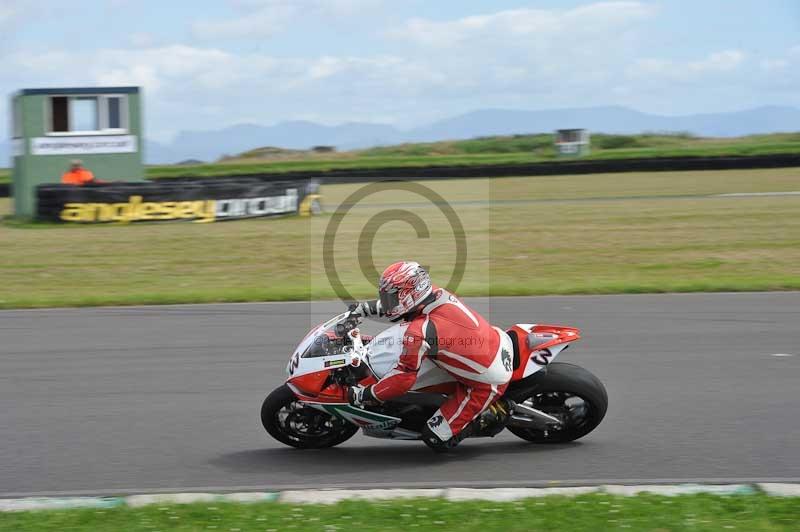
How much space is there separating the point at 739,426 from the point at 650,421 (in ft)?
1.97

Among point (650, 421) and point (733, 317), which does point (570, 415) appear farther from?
point (733, 317)

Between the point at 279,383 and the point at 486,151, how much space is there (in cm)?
5210

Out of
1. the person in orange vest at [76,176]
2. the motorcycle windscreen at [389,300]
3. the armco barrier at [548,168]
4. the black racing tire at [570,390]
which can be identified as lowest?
the black racing tire at [570,390]

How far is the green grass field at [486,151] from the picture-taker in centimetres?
4362

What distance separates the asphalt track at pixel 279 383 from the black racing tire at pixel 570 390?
170mm

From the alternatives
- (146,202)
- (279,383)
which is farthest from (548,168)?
(279,383)

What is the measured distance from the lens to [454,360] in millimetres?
6004

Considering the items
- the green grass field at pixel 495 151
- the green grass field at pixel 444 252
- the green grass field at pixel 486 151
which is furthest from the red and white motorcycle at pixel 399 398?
the green grass field at pixel 486 151

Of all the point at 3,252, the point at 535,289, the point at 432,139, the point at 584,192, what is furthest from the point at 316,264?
the point at 432,139

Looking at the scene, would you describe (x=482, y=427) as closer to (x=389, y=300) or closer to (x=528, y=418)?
(x=528, y=418)

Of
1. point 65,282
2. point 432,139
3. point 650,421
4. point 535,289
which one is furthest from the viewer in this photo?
point 432,139

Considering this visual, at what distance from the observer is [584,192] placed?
30312 millimetres

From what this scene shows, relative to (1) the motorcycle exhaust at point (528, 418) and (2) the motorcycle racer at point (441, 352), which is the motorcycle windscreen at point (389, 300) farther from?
(1) the motorcycle exhaust at point (528, 418)

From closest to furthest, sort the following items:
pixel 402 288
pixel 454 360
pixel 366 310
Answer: pixel 402 288 < pixel 454 360 < pixel 366 310
